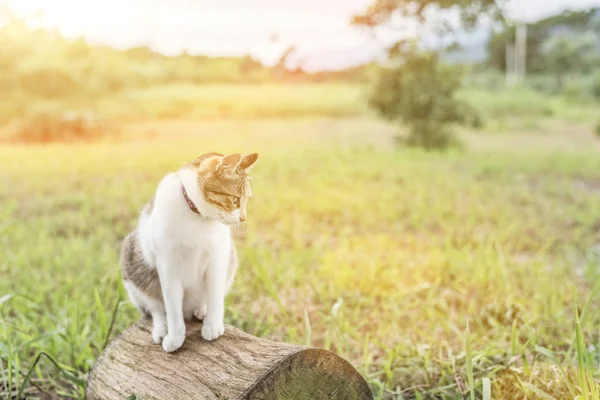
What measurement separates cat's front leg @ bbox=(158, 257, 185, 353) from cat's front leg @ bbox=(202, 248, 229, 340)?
0.05 metres

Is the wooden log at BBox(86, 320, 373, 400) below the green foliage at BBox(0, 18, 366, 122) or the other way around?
below

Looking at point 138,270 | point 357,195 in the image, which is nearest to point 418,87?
point 357,195

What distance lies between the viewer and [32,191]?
12.7 feet

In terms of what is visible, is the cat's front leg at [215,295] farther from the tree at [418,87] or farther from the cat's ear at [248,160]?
the tree at [418,87]

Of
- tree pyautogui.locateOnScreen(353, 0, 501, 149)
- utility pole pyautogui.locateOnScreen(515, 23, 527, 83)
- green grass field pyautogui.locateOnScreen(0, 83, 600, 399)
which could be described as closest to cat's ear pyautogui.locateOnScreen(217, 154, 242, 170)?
green grass field pyautogui.locateOnScreen(0, 83, 600, 399)

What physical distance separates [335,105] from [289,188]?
2.51 meters

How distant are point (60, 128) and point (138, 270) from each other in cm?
399

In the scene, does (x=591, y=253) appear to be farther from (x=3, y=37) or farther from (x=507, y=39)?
(x=507, y=39)

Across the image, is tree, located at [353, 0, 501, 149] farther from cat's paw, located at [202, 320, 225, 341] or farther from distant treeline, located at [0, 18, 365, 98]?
cat's paw, located at [202, 320, 225, 341]

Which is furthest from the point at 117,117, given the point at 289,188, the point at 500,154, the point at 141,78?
the point at 500,154

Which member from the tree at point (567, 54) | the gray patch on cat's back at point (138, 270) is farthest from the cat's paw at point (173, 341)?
the tree at point (567, 54)

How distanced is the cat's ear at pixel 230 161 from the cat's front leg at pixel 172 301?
0.74 feet

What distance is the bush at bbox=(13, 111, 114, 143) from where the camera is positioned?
16.3 ft

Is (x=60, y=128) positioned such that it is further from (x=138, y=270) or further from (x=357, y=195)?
(x=138, y=270)
